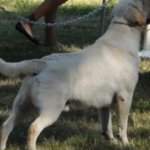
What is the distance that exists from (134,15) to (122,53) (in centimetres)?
32

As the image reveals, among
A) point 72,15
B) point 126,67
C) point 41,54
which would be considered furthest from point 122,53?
point 72,15

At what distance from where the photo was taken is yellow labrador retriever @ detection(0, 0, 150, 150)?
429 cm

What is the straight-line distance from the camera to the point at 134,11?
4734mm

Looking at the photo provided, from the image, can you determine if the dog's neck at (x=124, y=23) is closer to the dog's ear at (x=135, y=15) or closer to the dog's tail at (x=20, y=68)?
the dog's ear at (x=135, y=15)

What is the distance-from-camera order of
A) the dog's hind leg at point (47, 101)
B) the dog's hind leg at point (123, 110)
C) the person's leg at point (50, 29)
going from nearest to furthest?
the dog's hind leg at point (47, 101) < the dog's hind leg at point (123, 110) < the person's leg at point (50, 29)

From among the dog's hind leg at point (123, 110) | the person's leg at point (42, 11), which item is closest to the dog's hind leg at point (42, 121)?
the dog's hind leg at point (123, 110)

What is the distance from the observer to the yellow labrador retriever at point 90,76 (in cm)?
429

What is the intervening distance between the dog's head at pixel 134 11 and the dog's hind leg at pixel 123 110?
594 millimetres

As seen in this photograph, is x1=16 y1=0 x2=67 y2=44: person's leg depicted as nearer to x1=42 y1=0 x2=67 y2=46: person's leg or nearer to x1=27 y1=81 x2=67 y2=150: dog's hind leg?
x1=42 y1=0 x2=67 y2=46: person's leg

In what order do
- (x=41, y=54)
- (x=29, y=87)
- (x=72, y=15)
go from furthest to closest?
(x=72, y=15)
(x=41, y=54)
(x=29, y=87)

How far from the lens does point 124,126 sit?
4828mm

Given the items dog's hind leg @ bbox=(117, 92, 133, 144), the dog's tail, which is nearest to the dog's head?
dog's hind leg @ bbox=(117, 92, 133, 144)

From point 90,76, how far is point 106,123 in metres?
0.65

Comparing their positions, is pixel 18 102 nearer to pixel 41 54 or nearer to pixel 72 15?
pixel 41 54
